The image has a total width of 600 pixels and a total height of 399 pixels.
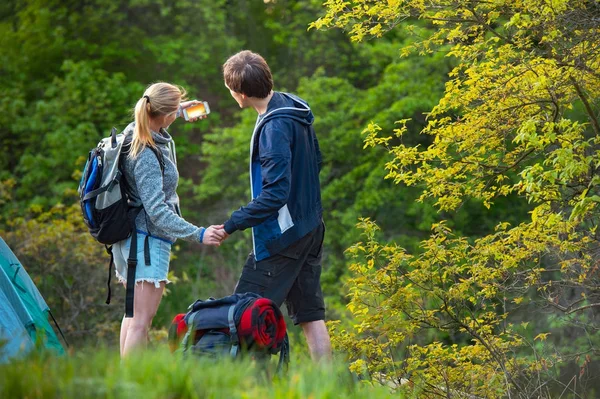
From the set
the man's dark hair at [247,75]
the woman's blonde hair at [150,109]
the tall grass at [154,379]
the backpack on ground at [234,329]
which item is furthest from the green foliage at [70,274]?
the tall grass at [154,379]

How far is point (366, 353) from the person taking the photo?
542 cm

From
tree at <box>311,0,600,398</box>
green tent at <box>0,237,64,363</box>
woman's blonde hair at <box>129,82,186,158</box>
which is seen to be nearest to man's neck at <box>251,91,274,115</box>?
woman's blonde hair at <box>129,82,186,158</box>

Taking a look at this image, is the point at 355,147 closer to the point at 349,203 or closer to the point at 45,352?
the point at 349,203


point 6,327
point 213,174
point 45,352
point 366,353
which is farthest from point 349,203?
point 45,352

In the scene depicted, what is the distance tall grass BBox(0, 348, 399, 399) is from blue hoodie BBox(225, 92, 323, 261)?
3.66ft

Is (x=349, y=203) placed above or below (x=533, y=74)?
below

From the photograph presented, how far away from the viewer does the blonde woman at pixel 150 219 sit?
4582mm

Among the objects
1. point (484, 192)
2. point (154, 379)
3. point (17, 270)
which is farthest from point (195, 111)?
point (154, 379)

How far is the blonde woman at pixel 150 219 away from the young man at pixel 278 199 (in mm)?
245

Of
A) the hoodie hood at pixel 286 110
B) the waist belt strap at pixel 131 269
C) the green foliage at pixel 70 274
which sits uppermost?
the hoodie hood at pixel 286 110

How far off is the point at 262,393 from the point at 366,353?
2.45 meters

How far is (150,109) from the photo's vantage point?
15.5 ft

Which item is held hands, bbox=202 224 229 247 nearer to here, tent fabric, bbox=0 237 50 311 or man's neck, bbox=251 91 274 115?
man's neck, bbox=251 91 274 115

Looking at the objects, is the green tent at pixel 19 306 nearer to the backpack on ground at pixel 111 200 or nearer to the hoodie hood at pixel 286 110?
the backpack on ground at pixel 111 200
